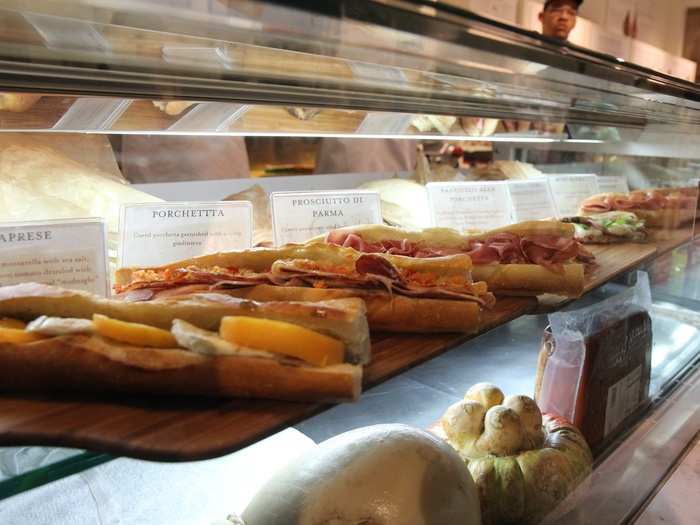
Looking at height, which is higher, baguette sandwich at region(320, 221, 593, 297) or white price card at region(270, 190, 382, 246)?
white price card at region(270, 190, 382, 246)

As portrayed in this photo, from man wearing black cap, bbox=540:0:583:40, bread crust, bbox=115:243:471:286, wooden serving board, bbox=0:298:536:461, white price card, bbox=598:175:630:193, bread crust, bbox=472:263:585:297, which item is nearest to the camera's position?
wooden serving board, bbox=0:298:536:461

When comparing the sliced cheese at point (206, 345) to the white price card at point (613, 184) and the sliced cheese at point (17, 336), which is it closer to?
the sliced cheese at point (17, 336)

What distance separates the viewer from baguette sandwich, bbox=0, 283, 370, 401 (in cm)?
69

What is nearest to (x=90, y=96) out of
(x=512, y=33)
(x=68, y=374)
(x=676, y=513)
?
(x=68, y=374)

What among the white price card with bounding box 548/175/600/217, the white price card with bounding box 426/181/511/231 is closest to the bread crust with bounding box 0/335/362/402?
the white price card with bounding box 426/181/511/231

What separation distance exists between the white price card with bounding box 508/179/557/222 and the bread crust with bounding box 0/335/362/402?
4.35ft

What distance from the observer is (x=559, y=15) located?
5.51 meters

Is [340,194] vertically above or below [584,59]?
below

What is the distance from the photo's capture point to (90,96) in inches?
34.9

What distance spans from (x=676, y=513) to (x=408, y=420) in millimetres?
659

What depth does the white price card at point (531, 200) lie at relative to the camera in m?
1.92

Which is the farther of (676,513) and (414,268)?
(676,513)

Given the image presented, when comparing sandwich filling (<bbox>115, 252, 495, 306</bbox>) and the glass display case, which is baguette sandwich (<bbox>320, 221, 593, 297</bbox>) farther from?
sandwich filling (<bbox>115, 252, 495, 306</bbox>)

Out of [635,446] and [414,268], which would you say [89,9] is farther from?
[635,446]
